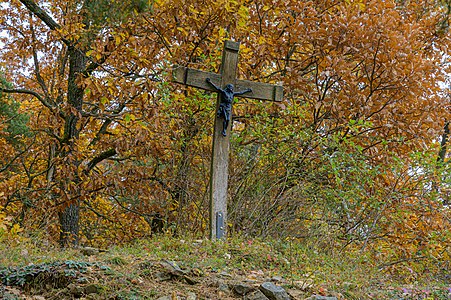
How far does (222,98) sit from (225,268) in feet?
A: 8.23

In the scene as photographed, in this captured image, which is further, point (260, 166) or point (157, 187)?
point (157, 187)

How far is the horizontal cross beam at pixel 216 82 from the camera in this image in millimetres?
6439

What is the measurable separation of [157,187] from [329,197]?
11.0 feet

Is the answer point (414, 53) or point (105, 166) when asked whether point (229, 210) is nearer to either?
point (414, 53)

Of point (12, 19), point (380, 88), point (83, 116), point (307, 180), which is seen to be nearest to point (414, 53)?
point (380, 88)

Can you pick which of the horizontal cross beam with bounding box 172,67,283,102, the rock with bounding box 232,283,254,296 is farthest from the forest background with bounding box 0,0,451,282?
the rock with bounding box 232,283,254,296

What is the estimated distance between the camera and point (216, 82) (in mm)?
6613

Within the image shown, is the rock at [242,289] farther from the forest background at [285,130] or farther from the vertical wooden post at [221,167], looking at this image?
the forest background at [285,130]

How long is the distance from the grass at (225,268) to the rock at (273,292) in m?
0.24

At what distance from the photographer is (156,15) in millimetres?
7906

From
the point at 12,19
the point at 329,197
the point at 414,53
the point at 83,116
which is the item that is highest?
the point at 12,19

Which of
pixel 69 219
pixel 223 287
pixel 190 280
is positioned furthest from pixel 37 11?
pixel 223 287

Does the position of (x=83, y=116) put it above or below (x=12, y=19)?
below

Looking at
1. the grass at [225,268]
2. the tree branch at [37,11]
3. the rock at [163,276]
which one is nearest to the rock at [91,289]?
the grass at [225,268]
